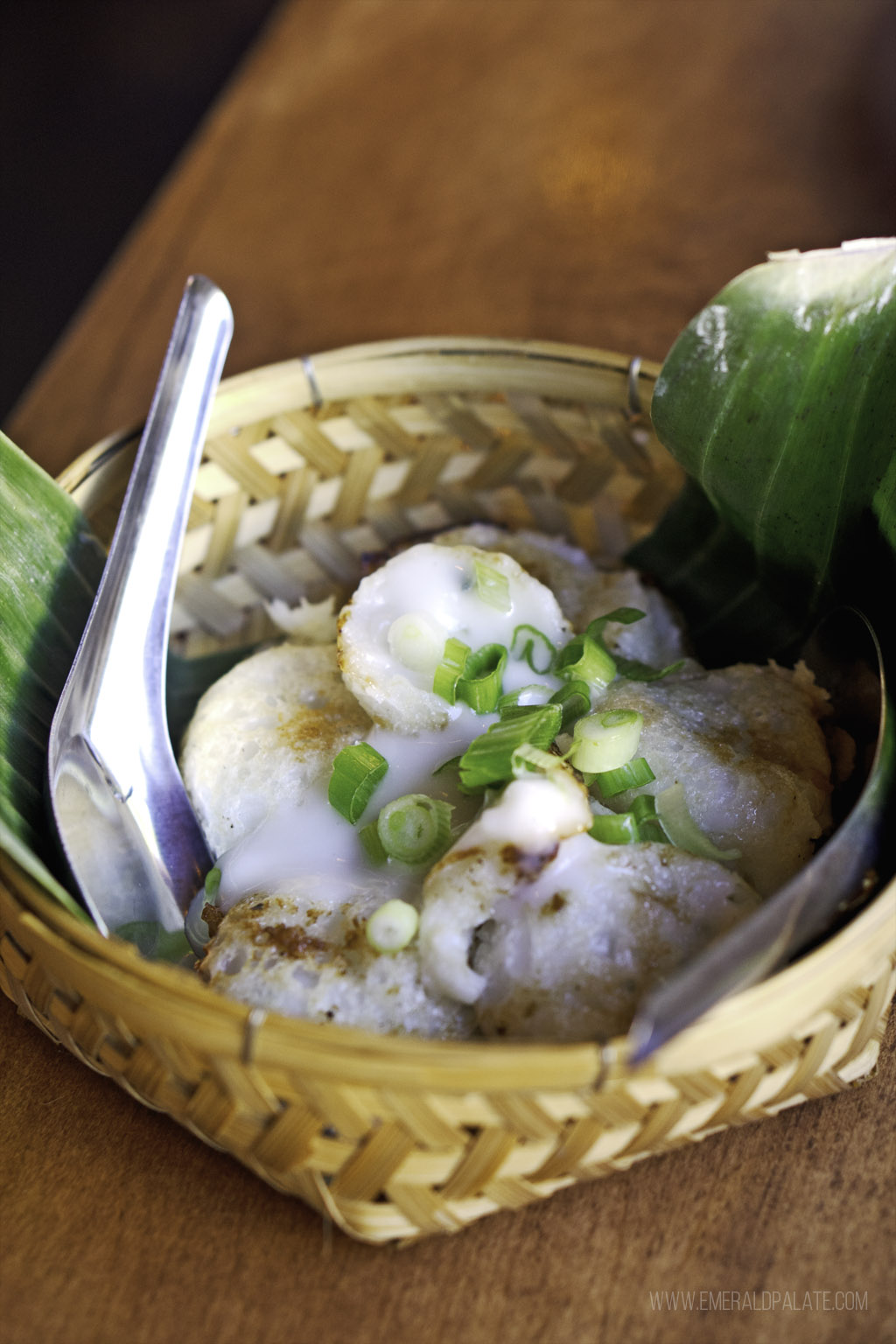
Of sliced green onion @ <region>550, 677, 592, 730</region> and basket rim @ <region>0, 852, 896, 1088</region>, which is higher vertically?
basket rim @ <region>0, 852, 896, 1088</region>

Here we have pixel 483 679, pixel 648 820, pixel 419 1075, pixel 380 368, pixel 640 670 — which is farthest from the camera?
pixel 380 368

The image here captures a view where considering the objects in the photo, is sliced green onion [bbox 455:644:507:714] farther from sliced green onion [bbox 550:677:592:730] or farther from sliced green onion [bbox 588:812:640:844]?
sliced green onion [bbox 588:812:640:844]

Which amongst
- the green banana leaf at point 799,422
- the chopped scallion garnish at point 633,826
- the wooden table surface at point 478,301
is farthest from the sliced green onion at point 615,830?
the green banana leaf at point 799,422

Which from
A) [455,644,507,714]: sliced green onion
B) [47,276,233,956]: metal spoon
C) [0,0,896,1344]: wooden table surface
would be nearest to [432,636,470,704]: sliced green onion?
[455,644,507,714]: sliced green onion

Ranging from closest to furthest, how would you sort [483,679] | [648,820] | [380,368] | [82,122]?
[648,820]
[483,679]
[380,368]
[82,122]

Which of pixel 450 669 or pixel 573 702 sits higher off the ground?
pixel 450 669

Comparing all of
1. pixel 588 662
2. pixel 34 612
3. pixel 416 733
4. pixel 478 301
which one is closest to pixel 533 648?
pixel 588 662

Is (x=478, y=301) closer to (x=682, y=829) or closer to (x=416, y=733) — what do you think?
(x=416, y=733)
